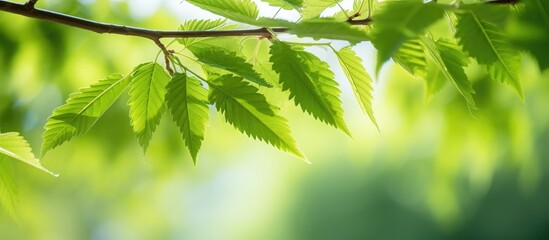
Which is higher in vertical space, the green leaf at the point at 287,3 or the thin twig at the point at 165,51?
the green leaf at the point at 287,3

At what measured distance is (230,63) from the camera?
0.33m

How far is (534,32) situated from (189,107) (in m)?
0.20

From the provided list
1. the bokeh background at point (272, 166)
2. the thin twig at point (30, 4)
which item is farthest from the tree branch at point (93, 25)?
the bokeh background at point (272, 166)

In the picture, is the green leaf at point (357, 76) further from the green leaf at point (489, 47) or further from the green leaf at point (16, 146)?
the green leaf at point (16, 146)

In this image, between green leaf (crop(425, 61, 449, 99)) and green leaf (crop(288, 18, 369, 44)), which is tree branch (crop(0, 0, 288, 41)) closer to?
green leaf (crop(288, 18, 369, 44))

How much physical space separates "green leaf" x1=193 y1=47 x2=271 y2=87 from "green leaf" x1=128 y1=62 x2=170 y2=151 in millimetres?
32

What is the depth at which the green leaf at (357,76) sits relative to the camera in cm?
35

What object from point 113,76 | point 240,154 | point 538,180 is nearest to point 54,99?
point 113,76

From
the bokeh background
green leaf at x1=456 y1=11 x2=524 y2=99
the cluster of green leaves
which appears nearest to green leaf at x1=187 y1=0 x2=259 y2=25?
the cluster of green leaves

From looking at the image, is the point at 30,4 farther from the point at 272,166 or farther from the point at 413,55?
the point at 272,166

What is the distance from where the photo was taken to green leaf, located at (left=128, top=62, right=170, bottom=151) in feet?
1.16

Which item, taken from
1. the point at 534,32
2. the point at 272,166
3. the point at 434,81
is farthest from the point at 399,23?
the point at 272,166

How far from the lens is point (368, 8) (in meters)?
0.32

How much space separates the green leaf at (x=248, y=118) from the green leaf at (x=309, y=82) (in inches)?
0.8
